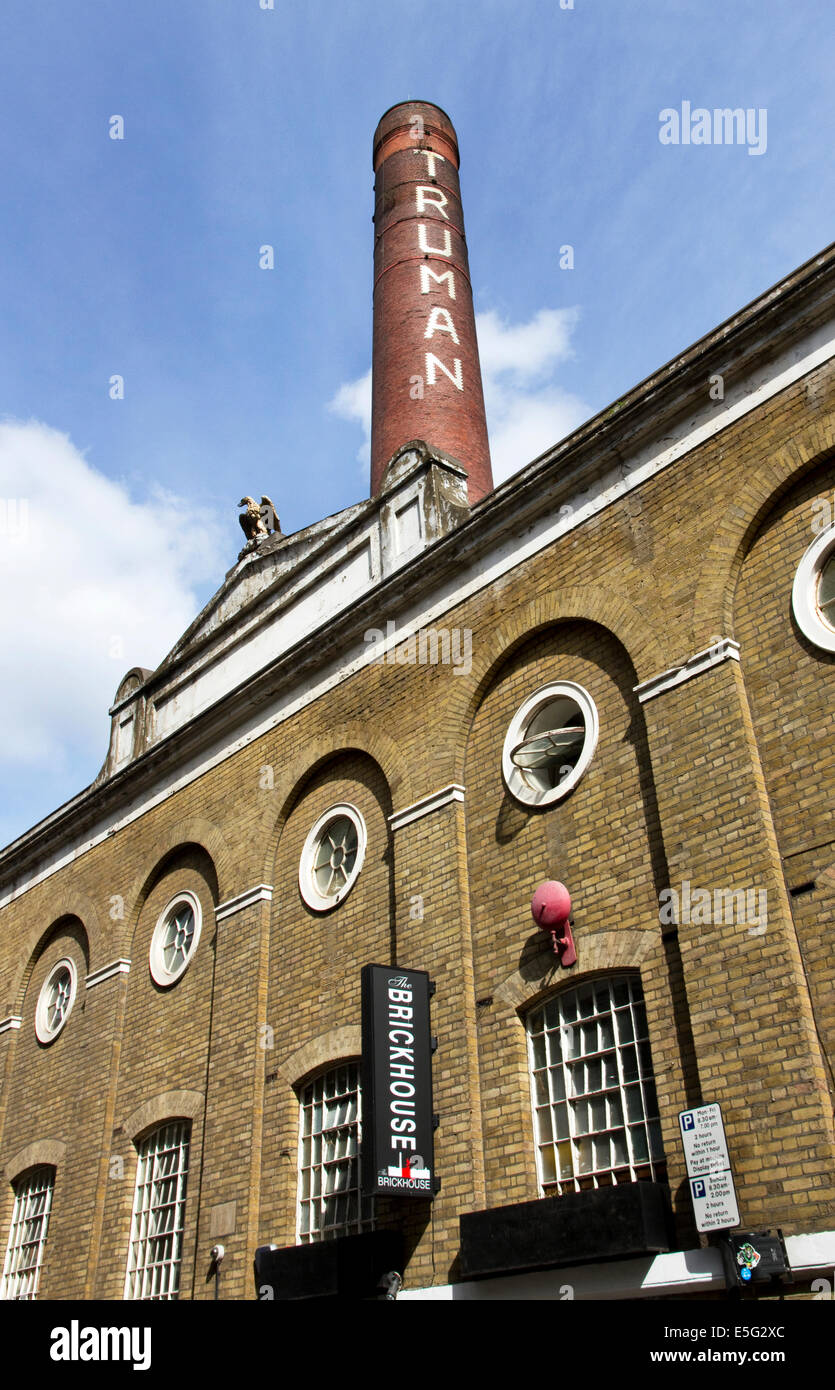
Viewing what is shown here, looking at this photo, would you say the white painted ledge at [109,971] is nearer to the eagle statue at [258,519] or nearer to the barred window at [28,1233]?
the barred window at [28,1233]

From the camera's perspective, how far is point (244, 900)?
13.2 metres

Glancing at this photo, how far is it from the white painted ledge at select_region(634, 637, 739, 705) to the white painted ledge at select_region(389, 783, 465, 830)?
2.24m

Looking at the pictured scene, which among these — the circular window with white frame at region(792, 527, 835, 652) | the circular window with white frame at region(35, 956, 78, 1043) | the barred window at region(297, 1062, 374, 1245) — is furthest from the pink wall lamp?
the circular window with white frame at region(35, 956, 78, 1043)

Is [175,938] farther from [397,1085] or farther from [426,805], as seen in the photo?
[397,1085]

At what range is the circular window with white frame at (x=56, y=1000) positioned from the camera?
52.4 feet

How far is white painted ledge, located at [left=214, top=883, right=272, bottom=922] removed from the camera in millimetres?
13055

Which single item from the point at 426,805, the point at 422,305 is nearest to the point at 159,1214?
the point at 426,805

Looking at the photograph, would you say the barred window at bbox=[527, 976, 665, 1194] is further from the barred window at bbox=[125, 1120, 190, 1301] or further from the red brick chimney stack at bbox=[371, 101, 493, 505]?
the red brick chimney stack at bbox=[371, 101, 493, 505]

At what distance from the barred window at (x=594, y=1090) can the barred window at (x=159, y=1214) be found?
17.0 feet

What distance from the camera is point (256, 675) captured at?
14242mm

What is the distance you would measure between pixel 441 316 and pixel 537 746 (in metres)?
11.5

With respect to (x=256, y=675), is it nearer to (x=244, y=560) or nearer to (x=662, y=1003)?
(x=244, y=560)

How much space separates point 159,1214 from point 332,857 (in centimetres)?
440

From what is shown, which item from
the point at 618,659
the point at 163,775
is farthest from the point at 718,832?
the point at 163,775
